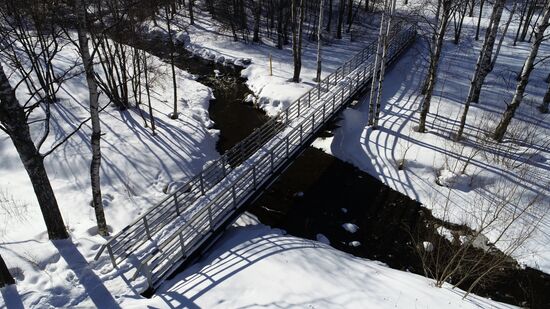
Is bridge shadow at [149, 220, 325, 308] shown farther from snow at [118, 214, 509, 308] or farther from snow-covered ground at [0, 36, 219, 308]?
snow-covered ground at [0, 36, 219, 308]

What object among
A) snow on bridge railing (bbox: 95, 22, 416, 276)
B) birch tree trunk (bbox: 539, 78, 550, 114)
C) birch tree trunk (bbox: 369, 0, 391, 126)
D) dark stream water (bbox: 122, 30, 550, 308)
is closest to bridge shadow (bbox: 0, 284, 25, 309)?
snow on bridge railing (bbox: 95, 22, 416, 276)

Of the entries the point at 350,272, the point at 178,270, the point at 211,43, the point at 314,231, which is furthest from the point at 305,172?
the point at 211,43

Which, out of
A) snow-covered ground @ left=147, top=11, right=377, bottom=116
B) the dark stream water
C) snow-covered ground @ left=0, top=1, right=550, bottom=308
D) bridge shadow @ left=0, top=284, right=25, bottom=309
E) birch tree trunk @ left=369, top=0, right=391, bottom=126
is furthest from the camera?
snow-covered ground @ left=147, top=11, right=377, bottom=116

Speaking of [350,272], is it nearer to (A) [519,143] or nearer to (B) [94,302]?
(B) [94,302]

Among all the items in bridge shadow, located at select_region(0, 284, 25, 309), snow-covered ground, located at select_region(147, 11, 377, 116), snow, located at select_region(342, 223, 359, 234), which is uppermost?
snow-covered ground, located at select_region(147, 11, 377, 116)

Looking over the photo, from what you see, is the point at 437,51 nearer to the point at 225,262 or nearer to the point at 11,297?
the point at 225,262

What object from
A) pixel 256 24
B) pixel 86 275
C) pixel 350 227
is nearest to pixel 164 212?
pixel 86 275

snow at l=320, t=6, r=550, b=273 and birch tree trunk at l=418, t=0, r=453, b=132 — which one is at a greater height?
birch tree trunk at l=418, t=0, r=453, b=132
